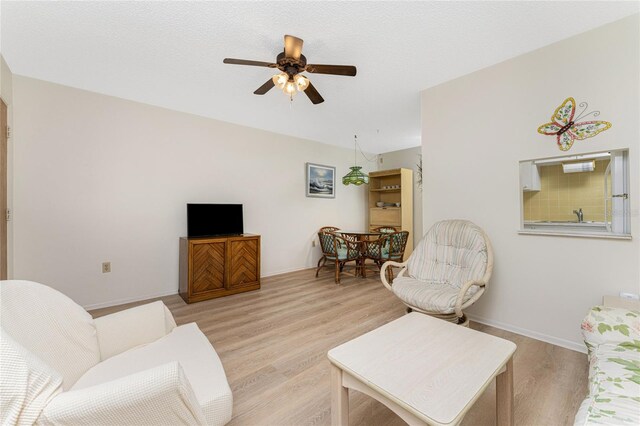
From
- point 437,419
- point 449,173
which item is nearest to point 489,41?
point 449,173

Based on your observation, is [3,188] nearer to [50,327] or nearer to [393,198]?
[50,327]

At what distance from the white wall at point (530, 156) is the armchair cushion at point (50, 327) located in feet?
9.85

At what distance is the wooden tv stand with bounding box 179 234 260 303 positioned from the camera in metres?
3.19

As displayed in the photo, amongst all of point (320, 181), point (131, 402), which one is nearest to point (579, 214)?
point (131, 402)

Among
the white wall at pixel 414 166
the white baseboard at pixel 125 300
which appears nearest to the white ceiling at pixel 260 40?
the white baseboard at pixel 125 300

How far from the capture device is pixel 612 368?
46.5 inches

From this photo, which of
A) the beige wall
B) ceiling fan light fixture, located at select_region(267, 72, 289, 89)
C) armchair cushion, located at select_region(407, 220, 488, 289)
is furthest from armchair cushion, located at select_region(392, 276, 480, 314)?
ceiling fan light fixture, located at select_region(267, 72, 289, 89)

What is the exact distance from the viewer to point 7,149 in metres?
2.43

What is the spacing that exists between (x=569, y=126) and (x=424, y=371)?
2.29 meters

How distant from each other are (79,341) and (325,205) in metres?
4.31

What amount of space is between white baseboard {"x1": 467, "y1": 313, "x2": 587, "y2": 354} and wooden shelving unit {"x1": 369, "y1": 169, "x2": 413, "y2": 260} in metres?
2.80

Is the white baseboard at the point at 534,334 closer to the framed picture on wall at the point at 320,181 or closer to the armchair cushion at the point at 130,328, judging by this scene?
Result: the armchair cushion at the point at 130,328

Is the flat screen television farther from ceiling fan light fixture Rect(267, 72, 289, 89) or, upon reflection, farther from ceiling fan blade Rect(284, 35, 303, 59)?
ceiling fan blade Rect(284, 35, 303, 59)

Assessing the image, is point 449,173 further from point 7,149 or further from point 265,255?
Result: point 7,149
